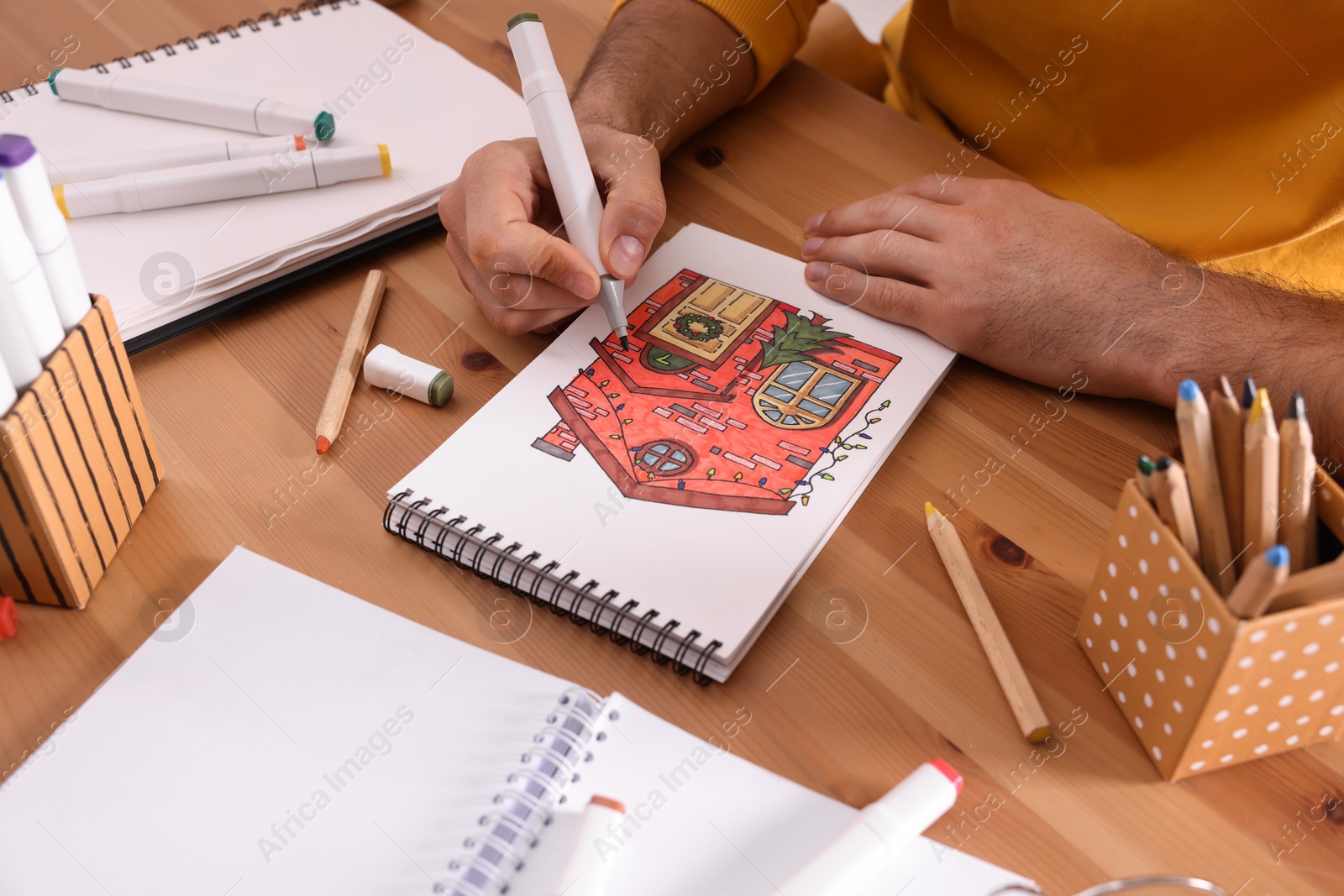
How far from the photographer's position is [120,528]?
2.01ft

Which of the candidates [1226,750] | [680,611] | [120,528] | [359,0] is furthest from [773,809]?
[359,0]

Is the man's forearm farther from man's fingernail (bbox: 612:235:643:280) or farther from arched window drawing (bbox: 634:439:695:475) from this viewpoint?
arched window drawing (bbox: 634:439:695:475)

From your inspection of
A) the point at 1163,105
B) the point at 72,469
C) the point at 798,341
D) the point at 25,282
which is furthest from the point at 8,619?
the point at 1163,105

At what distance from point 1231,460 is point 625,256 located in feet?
1.42

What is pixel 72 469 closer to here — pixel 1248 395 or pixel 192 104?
pixel 192 104

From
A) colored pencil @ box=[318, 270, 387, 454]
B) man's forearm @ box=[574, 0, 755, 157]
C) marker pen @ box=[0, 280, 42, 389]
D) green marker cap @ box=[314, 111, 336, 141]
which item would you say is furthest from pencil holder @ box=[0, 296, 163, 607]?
man's forearm @ box=[574, 0, 755, 157]

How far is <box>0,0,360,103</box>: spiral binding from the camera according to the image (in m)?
0.94

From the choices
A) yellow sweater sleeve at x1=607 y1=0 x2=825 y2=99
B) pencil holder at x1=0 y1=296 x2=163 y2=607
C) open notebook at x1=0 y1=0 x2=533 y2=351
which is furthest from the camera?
yellow sweater sleeve at x1=607 y1=0 x2=825 y2=99

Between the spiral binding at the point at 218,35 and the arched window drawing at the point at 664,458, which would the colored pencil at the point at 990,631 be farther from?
the spiral binding at the point at 218,35

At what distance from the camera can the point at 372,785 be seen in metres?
0.50

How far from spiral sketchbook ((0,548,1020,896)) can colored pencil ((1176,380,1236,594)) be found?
0.62ft

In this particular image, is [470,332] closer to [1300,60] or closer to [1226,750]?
[1226,750]

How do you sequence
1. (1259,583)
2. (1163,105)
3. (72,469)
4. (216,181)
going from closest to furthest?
(1259,583) → (72,469) → (216,181) → (1163,105)

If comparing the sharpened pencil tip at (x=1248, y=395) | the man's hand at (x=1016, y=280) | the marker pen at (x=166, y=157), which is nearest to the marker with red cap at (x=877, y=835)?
the sharpened pencil tip at (x=1248, y=395)
